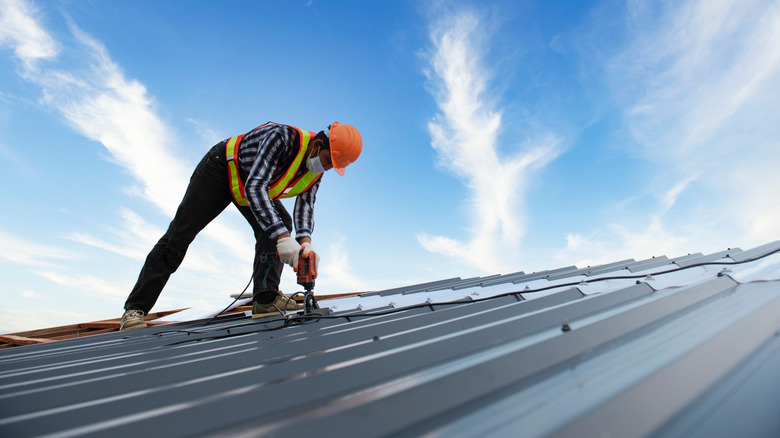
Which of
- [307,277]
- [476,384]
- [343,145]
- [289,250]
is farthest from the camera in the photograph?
[343,145]

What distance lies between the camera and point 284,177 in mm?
3371

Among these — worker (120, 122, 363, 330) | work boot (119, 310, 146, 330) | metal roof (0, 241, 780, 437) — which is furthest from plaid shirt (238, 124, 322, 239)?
work boot (119, 310, 146, 330)

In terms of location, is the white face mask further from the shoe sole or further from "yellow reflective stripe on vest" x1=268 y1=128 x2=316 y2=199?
the shoe sole

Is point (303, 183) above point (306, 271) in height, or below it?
above

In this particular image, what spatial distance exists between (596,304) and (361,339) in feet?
3.05

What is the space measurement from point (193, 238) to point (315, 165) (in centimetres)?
146

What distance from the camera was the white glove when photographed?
2695mm

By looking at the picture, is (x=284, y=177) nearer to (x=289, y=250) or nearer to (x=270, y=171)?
(x=270, y=171)

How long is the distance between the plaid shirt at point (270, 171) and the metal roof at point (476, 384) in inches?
62.5

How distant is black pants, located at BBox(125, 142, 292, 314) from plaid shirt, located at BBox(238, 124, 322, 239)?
32 centimetres

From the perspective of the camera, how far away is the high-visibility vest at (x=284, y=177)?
329 centimetres

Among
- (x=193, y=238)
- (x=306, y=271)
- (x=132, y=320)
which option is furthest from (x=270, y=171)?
(x=132, y=320)

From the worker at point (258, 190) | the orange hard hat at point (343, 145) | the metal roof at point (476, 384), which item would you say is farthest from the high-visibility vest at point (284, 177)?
the metal roof at point (476, 384)

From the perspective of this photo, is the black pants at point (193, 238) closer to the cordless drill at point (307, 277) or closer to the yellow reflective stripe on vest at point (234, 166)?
the yellow reflective stripe on vest at point (234, 166)
